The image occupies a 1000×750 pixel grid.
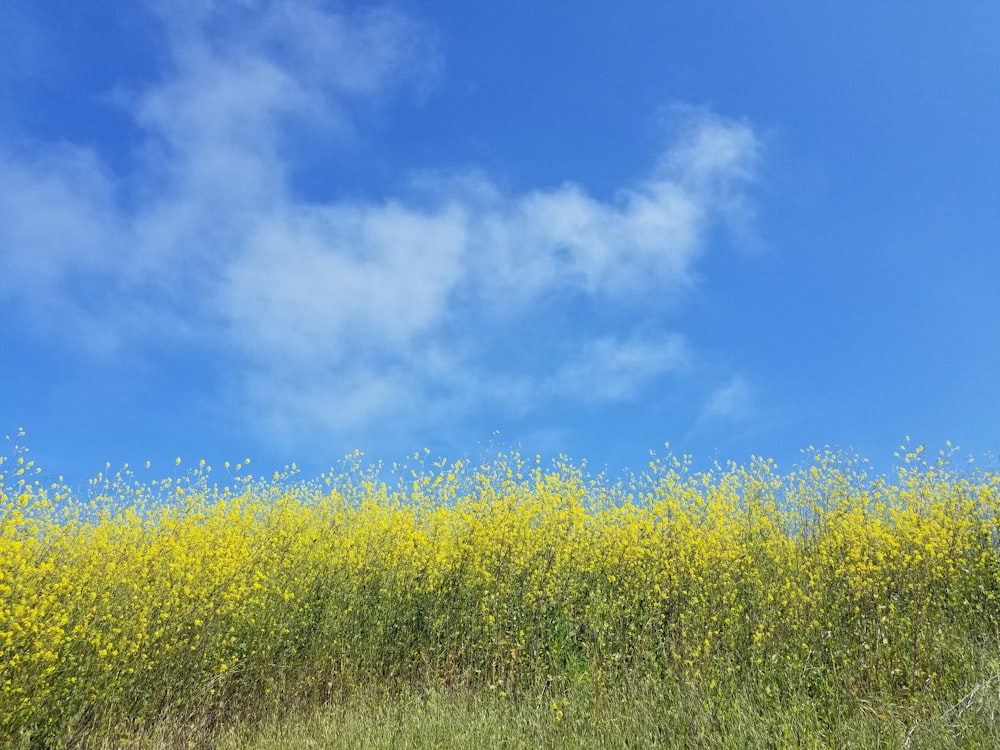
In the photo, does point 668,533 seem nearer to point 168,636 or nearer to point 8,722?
point 168,636

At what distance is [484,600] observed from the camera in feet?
23.2

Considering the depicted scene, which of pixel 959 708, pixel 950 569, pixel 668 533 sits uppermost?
pixel 668 533

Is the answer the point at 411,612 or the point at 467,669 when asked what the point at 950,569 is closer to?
the point at 467,669

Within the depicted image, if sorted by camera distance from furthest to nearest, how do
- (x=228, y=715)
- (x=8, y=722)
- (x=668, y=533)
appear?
(x=668, y=533) → (x=228, y=715) → (x=8, y=722)

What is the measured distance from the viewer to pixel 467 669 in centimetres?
658

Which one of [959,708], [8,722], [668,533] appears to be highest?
[668,533]

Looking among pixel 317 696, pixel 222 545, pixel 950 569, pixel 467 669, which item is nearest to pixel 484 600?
pixel 467 669

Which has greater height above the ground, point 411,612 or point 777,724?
point 411,612

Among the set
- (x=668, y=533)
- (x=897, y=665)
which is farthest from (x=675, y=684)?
(x=668, y=533)

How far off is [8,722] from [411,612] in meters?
3.56

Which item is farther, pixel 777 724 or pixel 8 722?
pixel 8 722

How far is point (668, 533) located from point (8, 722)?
21.9 feet

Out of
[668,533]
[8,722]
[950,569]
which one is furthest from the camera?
[668,533]

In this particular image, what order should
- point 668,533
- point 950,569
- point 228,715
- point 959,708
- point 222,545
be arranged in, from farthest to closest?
point 668,533
point 222,545
point 950,569
point 228,715
point 959,708
